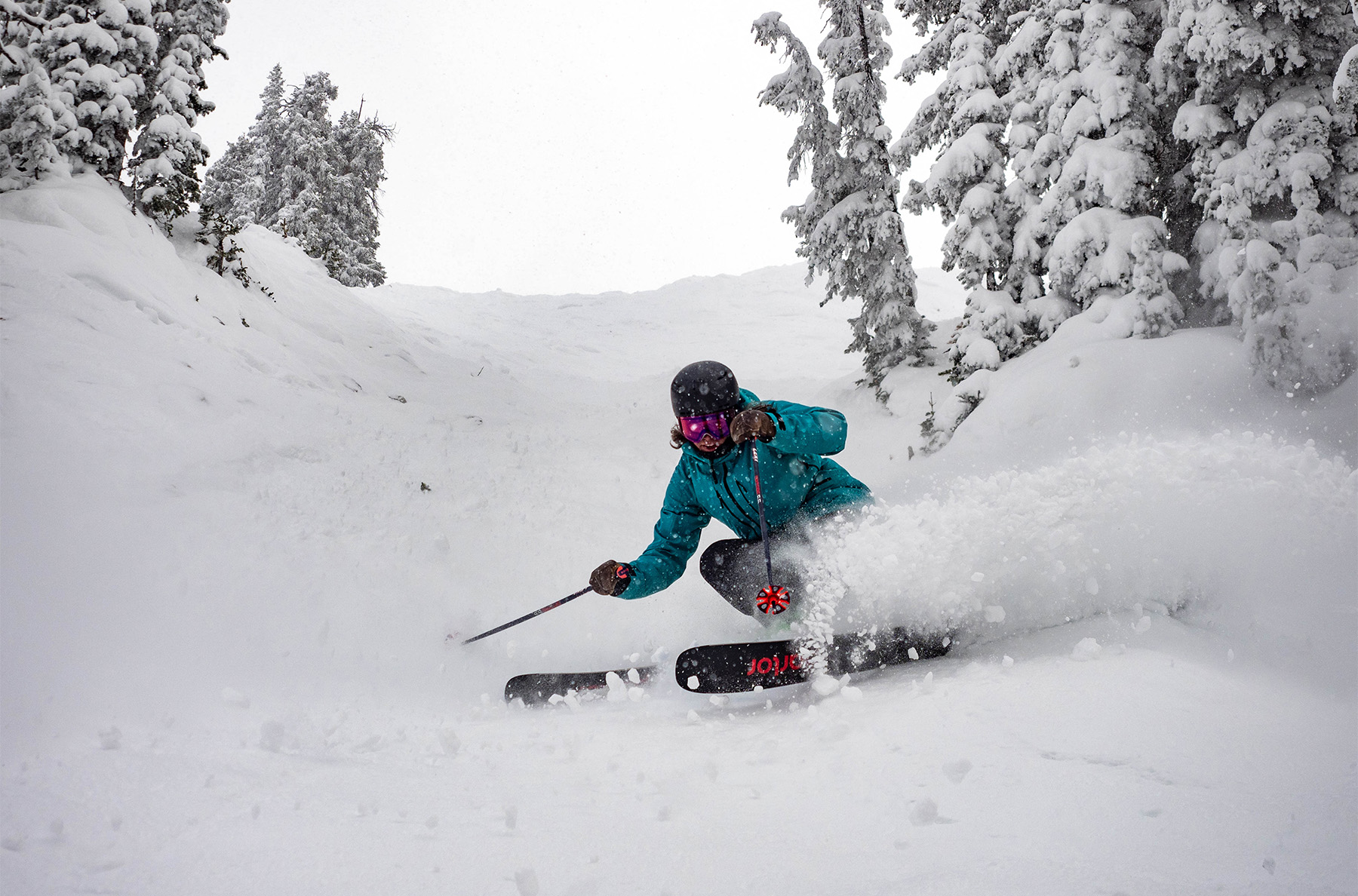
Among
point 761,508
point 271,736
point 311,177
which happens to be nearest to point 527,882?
point 271,736

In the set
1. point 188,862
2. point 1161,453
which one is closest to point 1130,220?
point 1161,453

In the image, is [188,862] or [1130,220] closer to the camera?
[188,862]

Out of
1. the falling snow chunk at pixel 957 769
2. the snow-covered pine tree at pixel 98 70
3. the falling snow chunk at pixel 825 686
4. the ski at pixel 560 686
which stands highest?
the snow-covered pine tree at pixel 98 70

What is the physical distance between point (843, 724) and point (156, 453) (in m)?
5.93

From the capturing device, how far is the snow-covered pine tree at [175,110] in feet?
37.3

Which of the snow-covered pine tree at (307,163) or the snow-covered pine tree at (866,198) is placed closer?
the snow-covered pine tree at (866,198)

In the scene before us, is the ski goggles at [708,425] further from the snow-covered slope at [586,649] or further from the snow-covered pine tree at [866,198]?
the snow-covered pine tree at [866,198]

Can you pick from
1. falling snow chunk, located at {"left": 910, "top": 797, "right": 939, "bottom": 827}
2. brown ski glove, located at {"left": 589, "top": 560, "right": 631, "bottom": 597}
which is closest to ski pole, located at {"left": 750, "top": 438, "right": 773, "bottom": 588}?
brown ski glove, located at {"left": 589, "top": 560, "right": 631, "bottom": 597}

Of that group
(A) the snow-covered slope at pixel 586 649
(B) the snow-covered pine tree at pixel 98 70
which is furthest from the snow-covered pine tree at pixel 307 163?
(A) the snow-covered slope at pixel 586 649

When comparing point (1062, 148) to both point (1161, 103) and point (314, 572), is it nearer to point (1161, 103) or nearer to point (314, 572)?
point (1161, 103)

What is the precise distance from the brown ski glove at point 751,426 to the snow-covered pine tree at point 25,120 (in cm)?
1140

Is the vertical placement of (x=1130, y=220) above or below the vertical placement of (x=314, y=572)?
above

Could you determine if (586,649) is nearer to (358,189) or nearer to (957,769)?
(957,769)

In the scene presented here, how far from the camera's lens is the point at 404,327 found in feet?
64.0
